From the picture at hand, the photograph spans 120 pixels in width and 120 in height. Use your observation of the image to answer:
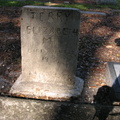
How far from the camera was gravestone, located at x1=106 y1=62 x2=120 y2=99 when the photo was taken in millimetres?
3088

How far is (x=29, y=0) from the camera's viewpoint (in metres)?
11.7

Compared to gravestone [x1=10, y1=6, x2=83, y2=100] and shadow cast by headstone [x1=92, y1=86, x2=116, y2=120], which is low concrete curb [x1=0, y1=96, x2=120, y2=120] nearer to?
shadow cast by headstone [x1=92, y1=86, x2=116, y2=120]

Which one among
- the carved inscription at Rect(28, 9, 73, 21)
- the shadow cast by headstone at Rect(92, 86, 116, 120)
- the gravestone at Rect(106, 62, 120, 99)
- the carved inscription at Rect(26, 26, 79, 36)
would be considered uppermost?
the carved inscription at Rect(28, 9, 73, 21)

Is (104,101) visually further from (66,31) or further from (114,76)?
(66,31)

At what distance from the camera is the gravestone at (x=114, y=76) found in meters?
3.09

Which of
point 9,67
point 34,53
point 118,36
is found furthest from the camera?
point 118,36

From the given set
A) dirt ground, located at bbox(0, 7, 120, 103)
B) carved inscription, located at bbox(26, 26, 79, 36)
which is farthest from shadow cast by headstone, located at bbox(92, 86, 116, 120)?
carved inscription, located at bbox(26, 26, 79, 36)

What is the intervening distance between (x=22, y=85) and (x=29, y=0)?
9.41 meters

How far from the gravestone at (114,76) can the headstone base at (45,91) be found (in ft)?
1.84

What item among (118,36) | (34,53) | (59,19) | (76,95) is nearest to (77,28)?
(59,19)

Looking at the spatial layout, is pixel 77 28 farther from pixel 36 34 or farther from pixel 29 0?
pixel 29 0

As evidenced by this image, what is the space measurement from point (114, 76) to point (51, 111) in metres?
1.41

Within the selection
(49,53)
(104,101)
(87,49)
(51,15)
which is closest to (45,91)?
(49,53)

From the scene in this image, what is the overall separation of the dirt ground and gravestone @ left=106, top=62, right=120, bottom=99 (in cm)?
29
